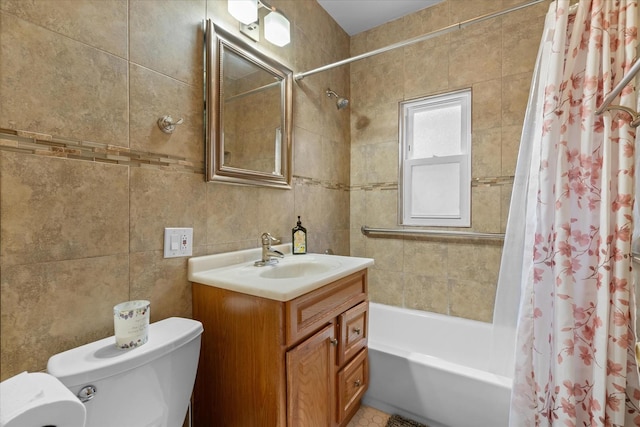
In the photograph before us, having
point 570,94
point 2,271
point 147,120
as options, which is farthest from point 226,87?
point 570,94

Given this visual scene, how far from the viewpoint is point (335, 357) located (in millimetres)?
1302

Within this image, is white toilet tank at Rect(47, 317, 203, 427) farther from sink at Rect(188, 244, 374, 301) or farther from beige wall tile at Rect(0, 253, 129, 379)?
sink at Rect(188, 244, 374, 301)

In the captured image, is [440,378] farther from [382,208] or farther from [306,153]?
[306,153]

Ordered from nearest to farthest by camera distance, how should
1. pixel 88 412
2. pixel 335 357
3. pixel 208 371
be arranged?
pixel 88 412 < pixel 208 371 < pixel 335 357

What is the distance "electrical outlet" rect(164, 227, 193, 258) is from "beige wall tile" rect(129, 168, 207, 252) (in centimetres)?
2

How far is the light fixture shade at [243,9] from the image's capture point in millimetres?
1336

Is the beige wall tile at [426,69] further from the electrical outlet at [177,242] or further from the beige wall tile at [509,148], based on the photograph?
the electrical outlet at [177,242]

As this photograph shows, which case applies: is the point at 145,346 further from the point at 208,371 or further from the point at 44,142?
the point at 44,142

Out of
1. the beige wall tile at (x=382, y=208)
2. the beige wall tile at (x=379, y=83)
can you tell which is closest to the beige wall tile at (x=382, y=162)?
the beige wall tile at (x=382, y=208)

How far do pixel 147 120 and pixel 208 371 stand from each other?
1.04 meters

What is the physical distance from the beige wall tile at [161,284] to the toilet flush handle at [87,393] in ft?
1.12

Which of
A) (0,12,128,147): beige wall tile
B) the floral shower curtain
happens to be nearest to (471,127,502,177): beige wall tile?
the floral shower curtain

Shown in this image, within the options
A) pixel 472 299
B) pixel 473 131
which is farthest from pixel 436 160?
pixel 472 299

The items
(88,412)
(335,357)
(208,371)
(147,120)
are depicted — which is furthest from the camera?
(335,357)
